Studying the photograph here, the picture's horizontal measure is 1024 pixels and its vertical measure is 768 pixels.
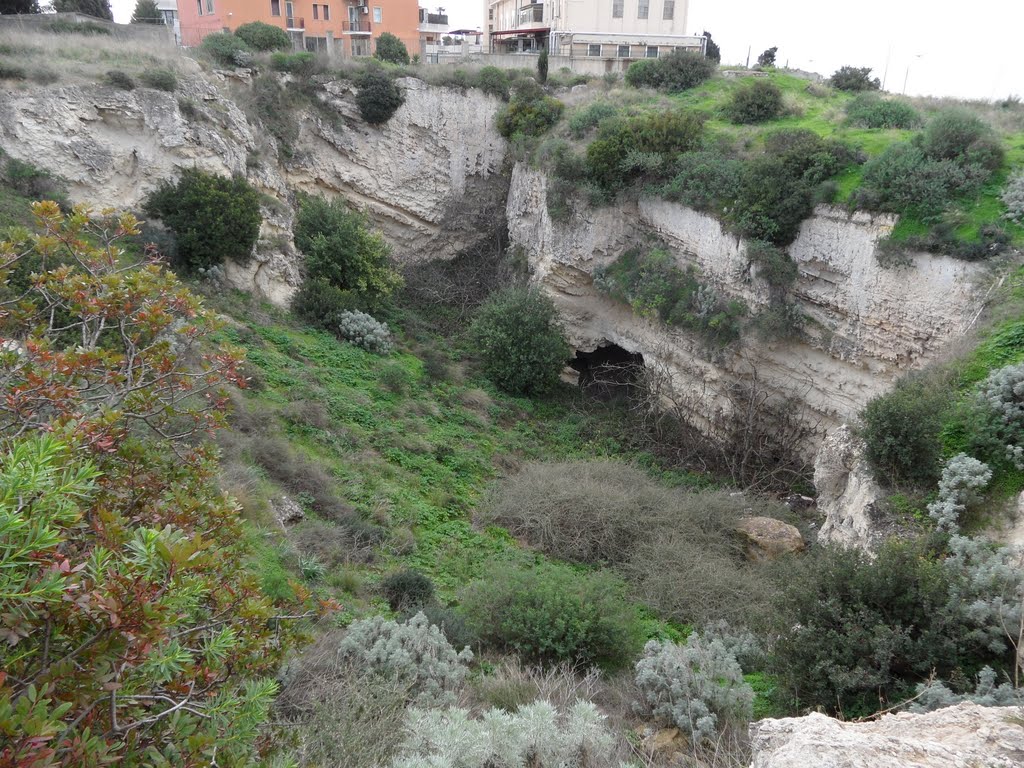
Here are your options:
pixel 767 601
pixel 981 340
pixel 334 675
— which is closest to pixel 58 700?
pixel 334 675

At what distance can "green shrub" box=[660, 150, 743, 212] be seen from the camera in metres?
14.1

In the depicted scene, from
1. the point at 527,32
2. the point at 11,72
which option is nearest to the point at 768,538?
the point at 11,72

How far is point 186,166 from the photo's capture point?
1519cm

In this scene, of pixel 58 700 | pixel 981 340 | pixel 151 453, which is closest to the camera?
pixel 58 700

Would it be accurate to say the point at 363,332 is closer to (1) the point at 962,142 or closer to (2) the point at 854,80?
(1) the point at 962,142

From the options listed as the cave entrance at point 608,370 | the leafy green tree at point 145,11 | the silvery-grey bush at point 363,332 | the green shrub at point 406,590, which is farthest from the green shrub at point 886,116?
the leafy green tree at point 145,11

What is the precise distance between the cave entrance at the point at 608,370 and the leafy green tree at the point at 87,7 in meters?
26.2

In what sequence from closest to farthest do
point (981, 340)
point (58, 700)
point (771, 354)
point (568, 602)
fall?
point (58, 700) < point (568, 602) < point (981, 340) < point (771, 354)

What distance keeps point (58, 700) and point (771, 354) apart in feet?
44.1

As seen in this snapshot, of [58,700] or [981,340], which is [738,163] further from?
[58,700]

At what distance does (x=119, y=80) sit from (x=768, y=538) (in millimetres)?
16489

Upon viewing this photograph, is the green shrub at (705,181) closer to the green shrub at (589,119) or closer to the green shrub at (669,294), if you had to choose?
the green shrub at (669,294)

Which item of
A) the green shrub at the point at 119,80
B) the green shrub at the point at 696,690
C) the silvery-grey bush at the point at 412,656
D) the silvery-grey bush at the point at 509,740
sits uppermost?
the green shrub at the point at 119,80

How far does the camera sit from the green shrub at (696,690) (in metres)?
5.31
